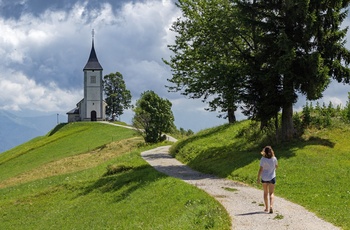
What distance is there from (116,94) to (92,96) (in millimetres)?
6773

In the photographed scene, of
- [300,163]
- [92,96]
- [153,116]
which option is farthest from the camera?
[92,96]

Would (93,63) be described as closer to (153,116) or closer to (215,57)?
(153,116)

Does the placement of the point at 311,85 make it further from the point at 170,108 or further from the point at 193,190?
the point at 170,108

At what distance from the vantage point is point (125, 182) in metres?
27.9

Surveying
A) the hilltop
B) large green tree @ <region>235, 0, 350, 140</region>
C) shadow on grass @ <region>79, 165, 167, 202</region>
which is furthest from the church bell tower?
large green tree @ <region>235, 0, 350, 140</region>

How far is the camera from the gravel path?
14.0m

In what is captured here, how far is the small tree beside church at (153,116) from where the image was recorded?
183 ft

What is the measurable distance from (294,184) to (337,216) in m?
6.11

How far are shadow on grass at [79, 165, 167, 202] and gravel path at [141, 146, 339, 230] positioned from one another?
228cm

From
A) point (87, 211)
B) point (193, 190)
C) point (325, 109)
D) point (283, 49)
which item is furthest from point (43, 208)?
point (325, 109)

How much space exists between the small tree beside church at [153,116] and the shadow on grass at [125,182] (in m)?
23.9

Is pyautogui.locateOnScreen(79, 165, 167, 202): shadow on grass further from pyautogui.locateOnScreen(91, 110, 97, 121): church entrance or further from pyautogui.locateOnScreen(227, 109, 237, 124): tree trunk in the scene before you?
pyautogui.locateOnScreen(91, 110, 97, 121): church entrance

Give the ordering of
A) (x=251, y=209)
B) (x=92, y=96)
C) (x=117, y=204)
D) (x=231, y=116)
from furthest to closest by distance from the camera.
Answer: (x=92, y=96) → (x=231, y=116) → (x=117, y=204) → (x=251, y=209)

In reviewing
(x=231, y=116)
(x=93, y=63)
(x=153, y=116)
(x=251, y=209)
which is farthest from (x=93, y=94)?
(x=251, y=209)
